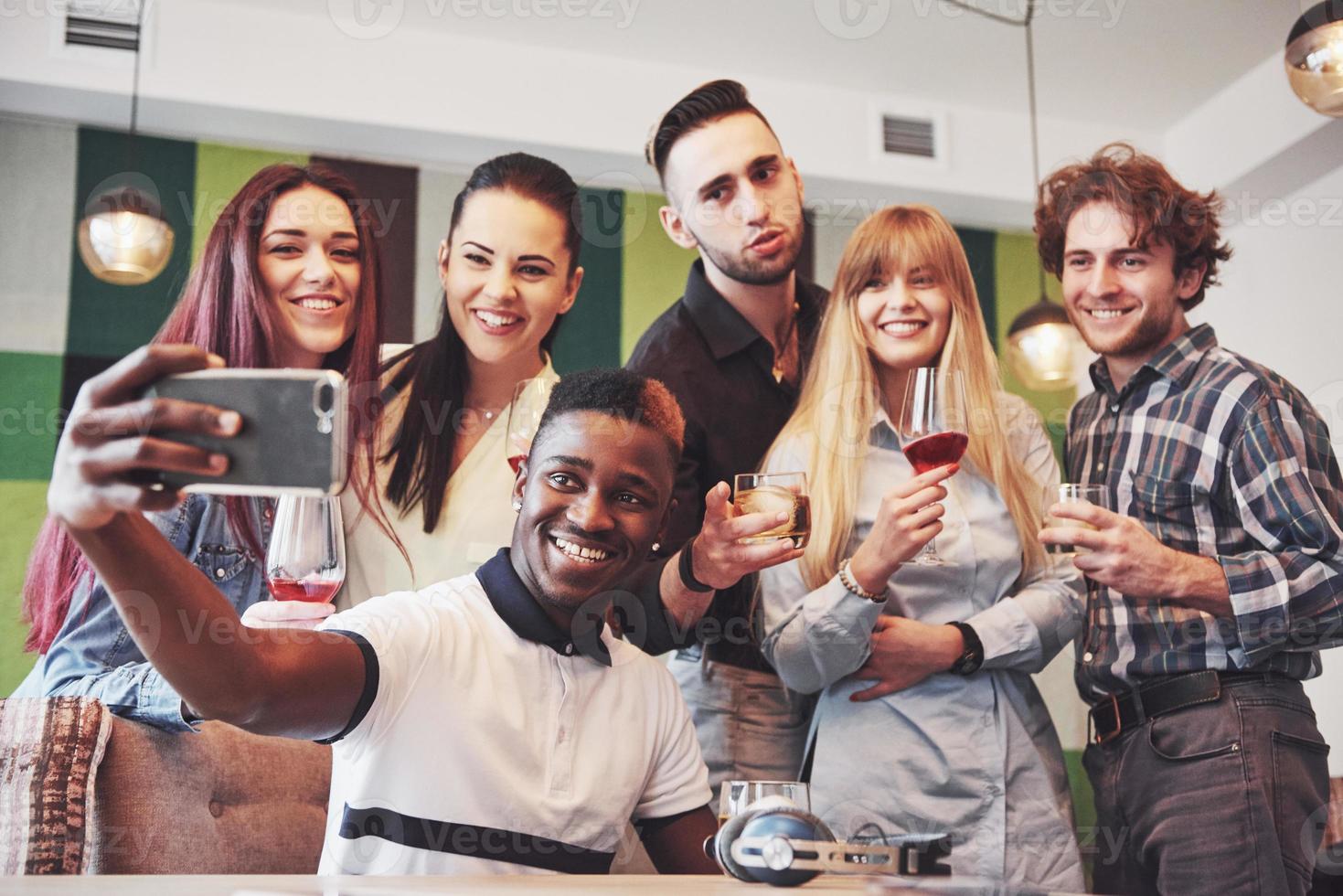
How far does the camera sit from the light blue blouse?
2275 millimetres

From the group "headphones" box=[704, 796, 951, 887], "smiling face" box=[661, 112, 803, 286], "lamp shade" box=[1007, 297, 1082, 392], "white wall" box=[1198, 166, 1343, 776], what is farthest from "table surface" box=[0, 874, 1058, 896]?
"white wall" box=[1198, 166, 1343, 776]

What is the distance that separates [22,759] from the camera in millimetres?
1985

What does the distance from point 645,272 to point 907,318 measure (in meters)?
1.64

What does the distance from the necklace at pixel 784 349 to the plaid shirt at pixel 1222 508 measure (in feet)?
2.33

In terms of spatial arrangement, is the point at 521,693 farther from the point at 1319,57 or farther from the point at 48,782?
the point at 1319,57

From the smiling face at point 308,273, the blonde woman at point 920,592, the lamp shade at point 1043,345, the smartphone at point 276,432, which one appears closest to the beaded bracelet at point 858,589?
the blonde woman at point 920,592

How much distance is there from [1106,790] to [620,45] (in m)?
2.69

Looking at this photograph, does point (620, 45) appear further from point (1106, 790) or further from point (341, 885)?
A: point (341, 885)

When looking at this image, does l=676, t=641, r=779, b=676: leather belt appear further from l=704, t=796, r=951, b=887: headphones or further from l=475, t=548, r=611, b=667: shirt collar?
l=704, t=796, r=951, b=887: headphones

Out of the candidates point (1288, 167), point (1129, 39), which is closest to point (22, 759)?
point (1129, 39)

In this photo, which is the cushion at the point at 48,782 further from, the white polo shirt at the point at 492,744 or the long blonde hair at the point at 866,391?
the long blonde hair at the point at 866,391

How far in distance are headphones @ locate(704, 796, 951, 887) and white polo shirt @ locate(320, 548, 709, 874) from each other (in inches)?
15.0

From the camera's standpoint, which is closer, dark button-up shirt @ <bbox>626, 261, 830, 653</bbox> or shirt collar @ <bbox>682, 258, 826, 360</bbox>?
dark button-up shirt @ <bbox>626, 261, 830, 653</bbox>

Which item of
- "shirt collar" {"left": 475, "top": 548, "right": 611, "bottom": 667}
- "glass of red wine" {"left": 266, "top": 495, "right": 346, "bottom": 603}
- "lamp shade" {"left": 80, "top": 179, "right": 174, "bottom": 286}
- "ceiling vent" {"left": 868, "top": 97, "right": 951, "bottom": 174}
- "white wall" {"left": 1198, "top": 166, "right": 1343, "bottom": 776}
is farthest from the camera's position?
"ceiling vent" {"left": 868, "top": 97, "right": 951, "bottom": 174}
